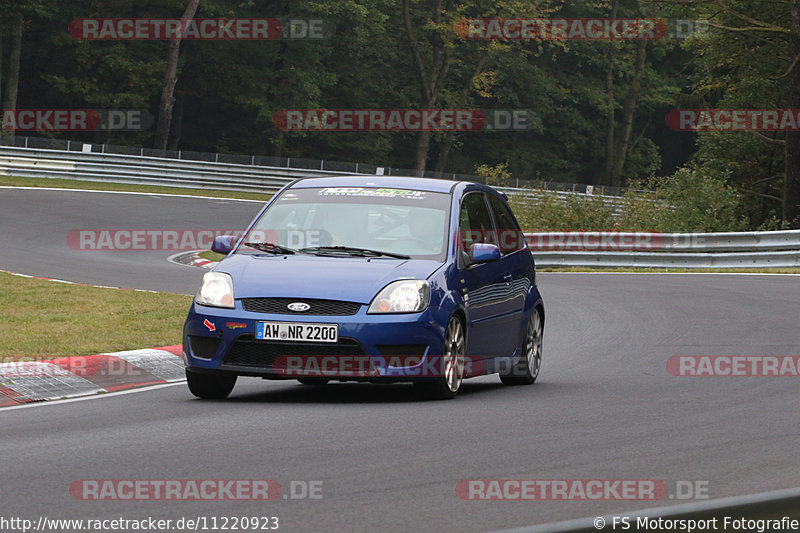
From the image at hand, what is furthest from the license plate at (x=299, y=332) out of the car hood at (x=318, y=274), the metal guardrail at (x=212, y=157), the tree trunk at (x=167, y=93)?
the tree trunk at (x=167, y=93)

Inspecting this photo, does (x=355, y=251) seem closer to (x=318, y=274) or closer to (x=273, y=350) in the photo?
(x=318, y=274)

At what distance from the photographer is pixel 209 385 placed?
9812 millimetres

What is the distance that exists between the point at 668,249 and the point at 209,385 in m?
19.4

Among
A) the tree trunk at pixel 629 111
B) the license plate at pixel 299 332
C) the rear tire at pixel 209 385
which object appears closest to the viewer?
the license plate at pixel 299 332

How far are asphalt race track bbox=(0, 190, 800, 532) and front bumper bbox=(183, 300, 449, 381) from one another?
0.81 feet

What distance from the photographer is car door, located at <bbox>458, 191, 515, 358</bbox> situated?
10297 mm

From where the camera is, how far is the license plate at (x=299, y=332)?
9.23 meters

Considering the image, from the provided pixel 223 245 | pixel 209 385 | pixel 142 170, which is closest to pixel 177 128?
pixel 142 170

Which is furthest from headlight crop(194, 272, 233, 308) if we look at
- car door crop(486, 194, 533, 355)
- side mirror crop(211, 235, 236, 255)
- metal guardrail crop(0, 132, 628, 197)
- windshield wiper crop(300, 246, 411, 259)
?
metal guardrail crop(0, 132, 628, 197)

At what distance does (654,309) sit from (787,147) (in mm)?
17674

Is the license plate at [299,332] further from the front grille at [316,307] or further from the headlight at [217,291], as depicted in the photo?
the headlight at [217,291]

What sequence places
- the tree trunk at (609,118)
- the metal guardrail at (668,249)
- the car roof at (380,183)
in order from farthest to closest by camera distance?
the tree trunk at (609,118) → the metal guardrail at (668,249) → the car roof at (380,183)

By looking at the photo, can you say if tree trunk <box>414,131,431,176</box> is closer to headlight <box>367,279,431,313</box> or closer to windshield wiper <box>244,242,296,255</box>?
windshield wiper <box>244,242,296,255</box>

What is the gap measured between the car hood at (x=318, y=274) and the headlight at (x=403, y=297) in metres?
0.05
